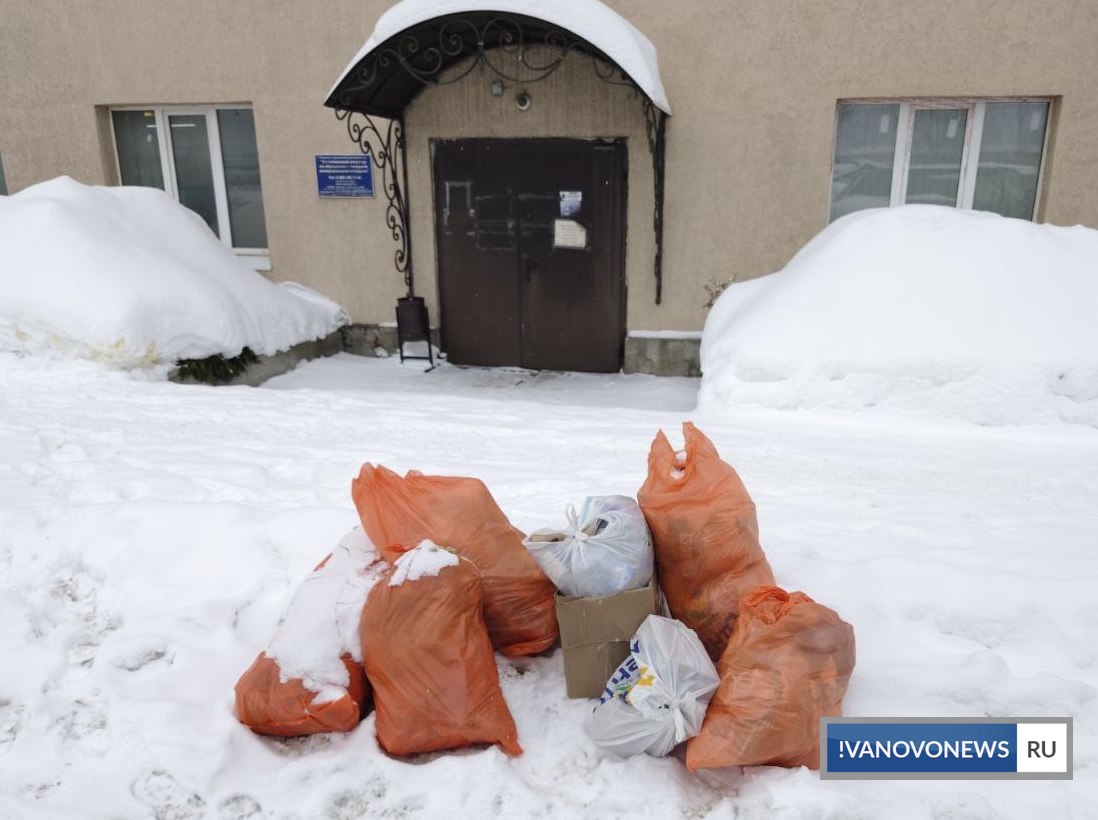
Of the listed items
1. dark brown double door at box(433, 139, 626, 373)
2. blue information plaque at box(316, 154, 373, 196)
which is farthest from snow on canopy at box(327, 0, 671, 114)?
blue information plaque at box(316, 154, 373, 196)

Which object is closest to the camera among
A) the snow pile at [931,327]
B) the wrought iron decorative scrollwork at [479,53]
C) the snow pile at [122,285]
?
the snow pile at [931,327]

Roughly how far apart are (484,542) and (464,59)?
5308mm

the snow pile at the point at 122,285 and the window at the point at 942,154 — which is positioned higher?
the window at the point at 942,154

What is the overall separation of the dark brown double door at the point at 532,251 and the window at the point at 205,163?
2012 millimetres

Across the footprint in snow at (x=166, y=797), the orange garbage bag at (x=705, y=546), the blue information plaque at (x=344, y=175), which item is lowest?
the footprint in snow at (x=166, y=797)

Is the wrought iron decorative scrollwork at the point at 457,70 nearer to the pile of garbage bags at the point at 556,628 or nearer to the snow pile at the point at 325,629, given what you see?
the pile of garbage bags at the point at 556,628

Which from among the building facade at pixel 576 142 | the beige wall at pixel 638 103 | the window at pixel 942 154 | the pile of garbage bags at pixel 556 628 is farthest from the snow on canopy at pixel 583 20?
the pile of garbage bags at pixel 556 628

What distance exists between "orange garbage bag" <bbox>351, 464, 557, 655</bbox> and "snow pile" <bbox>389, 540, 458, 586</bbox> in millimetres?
138

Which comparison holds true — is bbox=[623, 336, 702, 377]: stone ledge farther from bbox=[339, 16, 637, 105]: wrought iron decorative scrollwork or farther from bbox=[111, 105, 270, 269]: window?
bbox=[111, 105, 270, 269]: window

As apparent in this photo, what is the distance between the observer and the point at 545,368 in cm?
714

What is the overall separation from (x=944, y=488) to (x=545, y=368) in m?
4.17

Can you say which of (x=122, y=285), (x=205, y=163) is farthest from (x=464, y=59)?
(x=122, y=285)

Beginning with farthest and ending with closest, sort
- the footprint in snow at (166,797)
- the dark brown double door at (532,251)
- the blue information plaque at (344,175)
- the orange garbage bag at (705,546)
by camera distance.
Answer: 1. the blue information plaque at (344,175)
2. the dark brown double door at (532,251)
3. the orange garbage bag at (705,546)
4. the footprint in snow at (166,797)

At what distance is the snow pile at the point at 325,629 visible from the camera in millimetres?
2045
